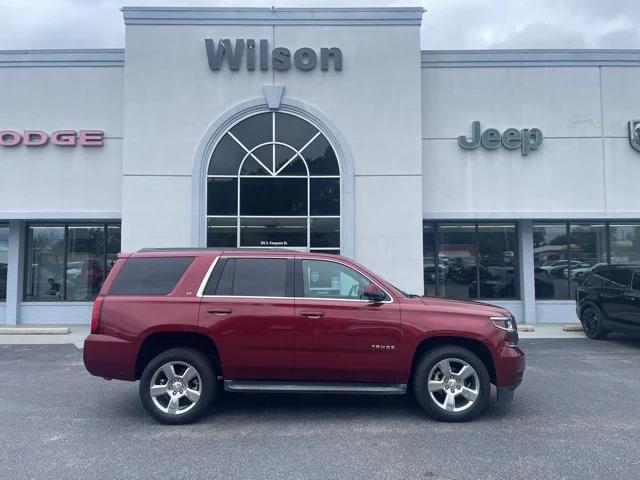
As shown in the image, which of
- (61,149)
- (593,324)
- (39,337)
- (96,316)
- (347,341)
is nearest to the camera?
(347,341)

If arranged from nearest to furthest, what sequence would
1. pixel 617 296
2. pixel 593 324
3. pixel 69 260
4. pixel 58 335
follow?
pixel 617 296 → pixel 593 324 → pixel 58 335 → pixel 69 260

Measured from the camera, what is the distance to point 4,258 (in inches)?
588

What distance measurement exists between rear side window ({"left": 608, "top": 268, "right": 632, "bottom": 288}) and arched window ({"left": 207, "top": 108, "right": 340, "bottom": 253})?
627cm

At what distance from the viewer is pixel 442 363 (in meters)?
6.11

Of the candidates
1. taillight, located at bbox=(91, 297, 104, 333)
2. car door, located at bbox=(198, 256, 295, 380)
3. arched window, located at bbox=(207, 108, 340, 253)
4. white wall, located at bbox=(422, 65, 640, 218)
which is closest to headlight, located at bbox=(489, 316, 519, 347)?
car door, located at bbox=(198, 256, 295, 380)

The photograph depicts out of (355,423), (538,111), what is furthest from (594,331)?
(355,423)

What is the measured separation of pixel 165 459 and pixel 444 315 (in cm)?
332

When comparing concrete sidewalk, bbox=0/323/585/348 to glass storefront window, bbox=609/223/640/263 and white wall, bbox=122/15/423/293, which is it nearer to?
white wall, bbox=122/15/423/293

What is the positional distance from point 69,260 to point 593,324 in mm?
13560

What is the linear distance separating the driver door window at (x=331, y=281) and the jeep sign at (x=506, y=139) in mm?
9118

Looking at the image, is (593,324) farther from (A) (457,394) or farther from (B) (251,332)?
(B) (251,332)

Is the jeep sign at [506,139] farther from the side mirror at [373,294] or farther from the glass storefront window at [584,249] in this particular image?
the side mirror at [373,294]

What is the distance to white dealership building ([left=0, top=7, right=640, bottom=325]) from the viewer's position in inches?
530

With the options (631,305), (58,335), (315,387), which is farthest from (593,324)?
(58,335)
